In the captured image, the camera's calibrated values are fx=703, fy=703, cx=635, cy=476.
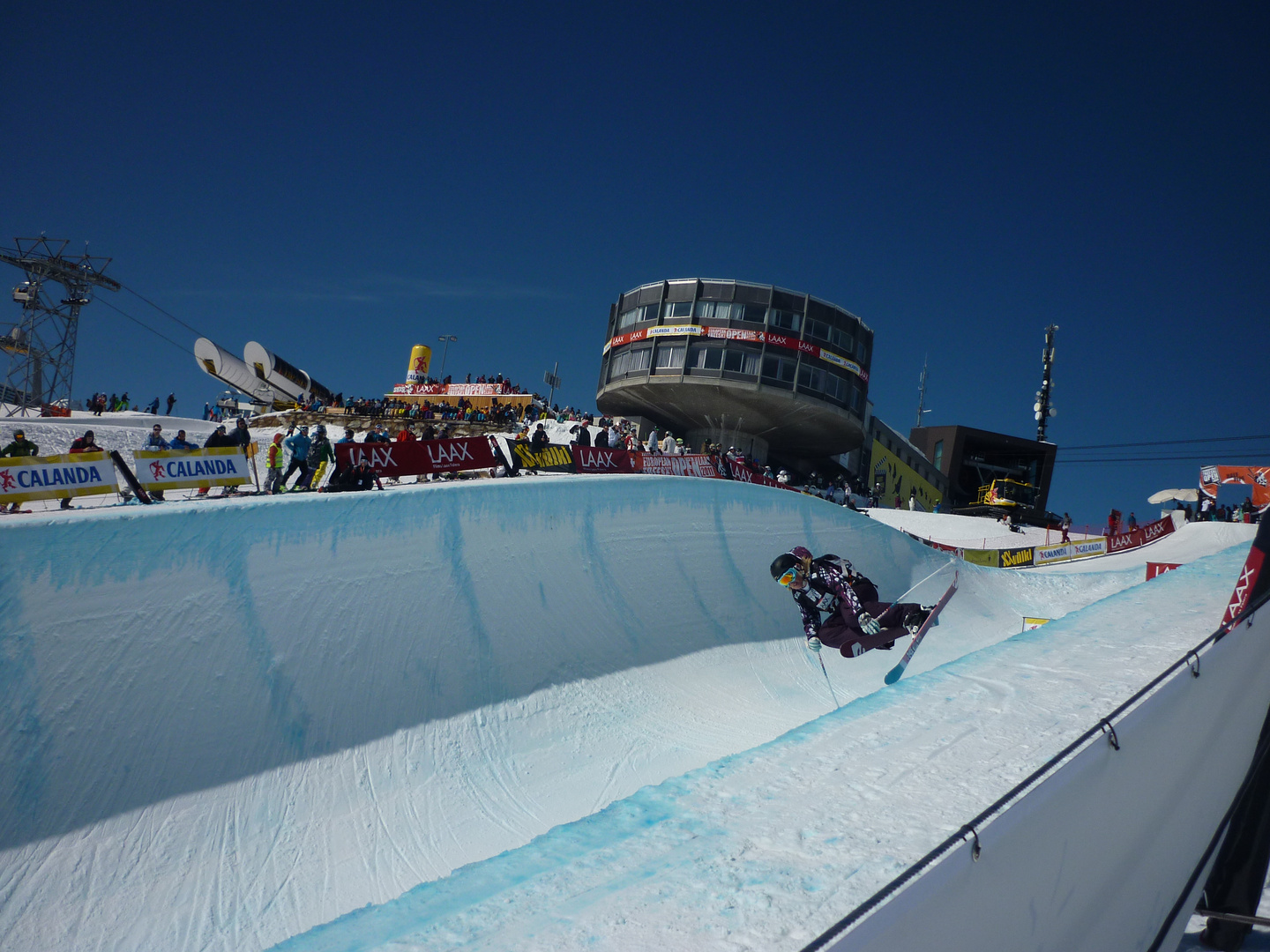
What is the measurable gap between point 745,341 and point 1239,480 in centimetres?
2148

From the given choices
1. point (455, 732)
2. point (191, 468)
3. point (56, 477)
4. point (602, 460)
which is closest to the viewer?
point (455, 732)

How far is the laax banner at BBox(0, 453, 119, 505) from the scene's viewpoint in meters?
8.05

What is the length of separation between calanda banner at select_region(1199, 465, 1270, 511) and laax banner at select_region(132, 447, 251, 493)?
110 ft

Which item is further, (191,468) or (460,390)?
(460,390)

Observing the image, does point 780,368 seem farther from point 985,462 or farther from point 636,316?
point 985,462

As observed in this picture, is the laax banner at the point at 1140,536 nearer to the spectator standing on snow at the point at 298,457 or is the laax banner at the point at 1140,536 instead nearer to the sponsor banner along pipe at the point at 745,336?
the sponsor banner along pipe at the point at 745,336

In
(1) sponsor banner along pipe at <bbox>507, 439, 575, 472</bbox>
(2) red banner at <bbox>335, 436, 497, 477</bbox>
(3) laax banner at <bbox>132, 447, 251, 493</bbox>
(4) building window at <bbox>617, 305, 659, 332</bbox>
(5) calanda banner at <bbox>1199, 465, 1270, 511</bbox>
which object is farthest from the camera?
(4) building window at <bbox>617, 305, 659, 332</bbox>

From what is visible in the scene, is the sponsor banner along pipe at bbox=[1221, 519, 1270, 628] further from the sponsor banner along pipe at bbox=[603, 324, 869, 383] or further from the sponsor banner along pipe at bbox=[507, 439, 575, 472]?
the sponsor banner along pipe at bbox=[603, 324, 869, 383]

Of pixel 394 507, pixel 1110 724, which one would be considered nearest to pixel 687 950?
pixel 1110 724

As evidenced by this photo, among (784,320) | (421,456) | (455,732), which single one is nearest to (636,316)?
(784,320)

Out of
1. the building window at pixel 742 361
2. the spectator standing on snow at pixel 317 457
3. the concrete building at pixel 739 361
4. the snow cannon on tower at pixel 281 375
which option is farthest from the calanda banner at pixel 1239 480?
the snow cannon on tower at pixel 281 375

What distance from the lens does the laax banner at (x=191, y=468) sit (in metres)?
9.48

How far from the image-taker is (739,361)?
3659 cm

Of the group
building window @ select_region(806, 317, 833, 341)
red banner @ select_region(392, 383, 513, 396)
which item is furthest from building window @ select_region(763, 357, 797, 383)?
red banner @ select_region(392, 383, 513, 396)
